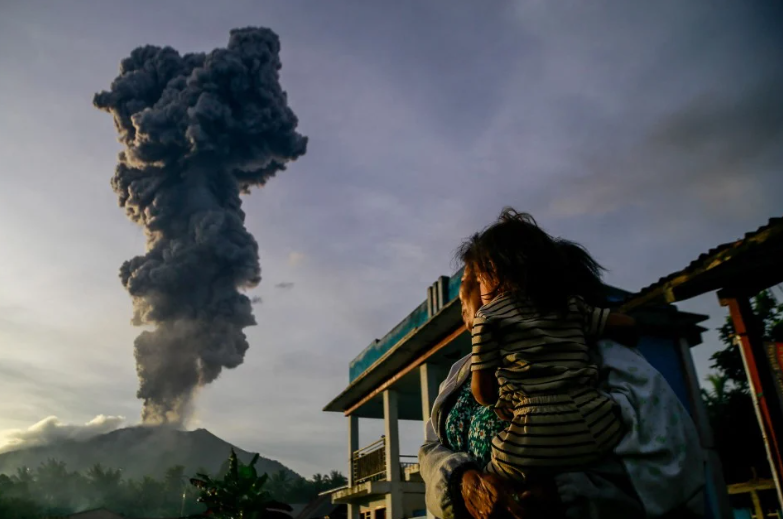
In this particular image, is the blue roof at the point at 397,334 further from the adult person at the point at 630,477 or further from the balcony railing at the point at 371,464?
the adult person at the point at 630,477

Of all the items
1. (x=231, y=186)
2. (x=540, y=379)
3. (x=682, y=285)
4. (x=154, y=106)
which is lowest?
→ (x=540, y=379)

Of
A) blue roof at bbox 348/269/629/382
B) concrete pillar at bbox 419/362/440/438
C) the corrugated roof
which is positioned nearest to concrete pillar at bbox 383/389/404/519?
blue roof at bbox 348/269/629/382

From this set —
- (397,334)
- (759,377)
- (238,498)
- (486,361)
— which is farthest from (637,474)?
(397,334)

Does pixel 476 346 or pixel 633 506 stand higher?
pixel 476 346

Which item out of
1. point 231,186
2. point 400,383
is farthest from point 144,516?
point 400,383

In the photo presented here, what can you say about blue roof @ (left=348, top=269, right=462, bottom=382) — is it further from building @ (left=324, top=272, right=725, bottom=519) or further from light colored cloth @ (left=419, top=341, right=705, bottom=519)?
light colored cloth @ (left=419, top=341, right=705, bottom=519)

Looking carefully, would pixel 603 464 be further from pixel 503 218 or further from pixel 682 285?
pixel 682 285
